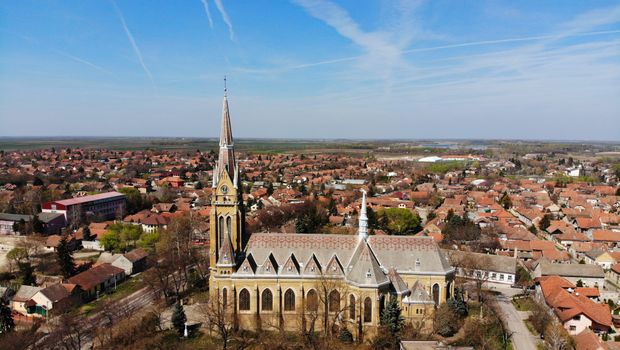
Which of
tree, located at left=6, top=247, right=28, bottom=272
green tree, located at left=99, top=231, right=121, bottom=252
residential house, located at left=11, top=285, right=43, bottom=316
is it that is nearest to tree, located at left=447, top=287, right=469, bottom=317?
residential house, located at left=11, top=285, right=43, bottom=316

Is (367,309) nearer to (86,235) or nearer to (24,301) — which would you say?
(24,301)

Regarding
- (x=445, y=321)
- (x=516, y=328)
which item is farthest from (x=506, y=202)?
(x=445, y=321)

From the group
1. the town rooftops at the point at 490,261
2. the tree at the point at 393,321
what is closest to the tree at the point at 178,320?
the tree at the point at 393,321

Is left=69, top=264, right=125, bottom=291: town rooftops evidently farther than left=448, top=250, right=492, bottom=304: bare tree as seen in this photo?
No

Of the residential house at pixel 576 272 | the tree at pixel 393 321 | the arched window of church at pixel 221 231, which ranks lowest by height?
the residential house at pixel 576 272

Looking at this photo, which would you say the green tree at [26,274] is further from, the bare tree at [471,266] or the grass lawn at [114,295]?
the bare tree at [471,266]

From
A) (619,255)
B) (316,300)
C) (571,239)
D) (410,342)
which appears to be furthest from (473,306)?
(571,239)

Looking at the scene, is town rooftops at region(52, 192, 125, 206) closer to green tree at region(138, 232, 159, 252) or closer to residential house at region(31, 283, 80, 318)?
green tree at region(138, 232, 159, 252)
